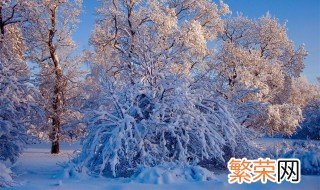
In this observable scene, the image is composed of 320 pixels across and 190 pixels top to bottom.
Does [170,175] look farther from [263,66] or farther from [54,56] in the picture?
[263,66]

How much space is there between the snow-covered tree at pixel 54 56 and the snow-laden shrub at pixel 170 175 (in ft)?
25.3

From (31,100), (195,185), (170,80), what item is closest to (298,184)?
(195,185)

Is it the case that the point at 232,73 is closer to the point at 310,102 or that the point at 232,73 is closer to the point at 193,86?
the point at 193,86

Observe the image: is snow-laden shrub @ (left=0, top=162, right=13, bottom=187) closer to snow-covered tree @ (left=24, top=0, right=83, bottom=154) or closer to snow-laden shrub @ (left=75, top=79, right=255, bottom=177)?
snow-laden shrub @ (left=75, top=79, right=255, bottom=177)

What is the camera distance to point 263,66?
2164cm

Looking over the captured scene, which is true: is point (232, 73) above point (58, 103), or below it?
above

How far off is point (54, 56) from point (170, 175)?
995 centimetres

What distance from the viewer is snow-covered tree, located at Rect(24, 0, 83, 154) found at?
658 inches

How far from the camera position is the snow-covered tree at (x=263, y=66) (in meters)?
20.5

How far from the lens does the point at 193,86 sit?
1305 cm

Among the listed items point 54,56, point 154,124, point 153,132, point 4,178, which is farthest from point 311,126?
point 4,178

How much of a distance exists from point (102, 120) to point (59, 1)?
808cm

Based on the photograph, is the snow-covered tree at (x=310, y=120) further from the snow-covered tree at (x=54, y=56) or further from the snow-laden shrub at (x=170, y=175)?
the snow-laden shrub at (x=170, y=175)

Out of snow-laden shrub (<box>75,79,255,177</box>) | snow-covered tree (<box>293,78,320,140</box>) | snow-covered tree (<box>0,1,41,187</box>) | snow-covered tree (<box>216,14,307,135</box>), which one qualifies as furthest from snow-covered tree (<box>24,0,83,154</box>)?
snow-covered tree (<box>293,78,320,140</box>)
